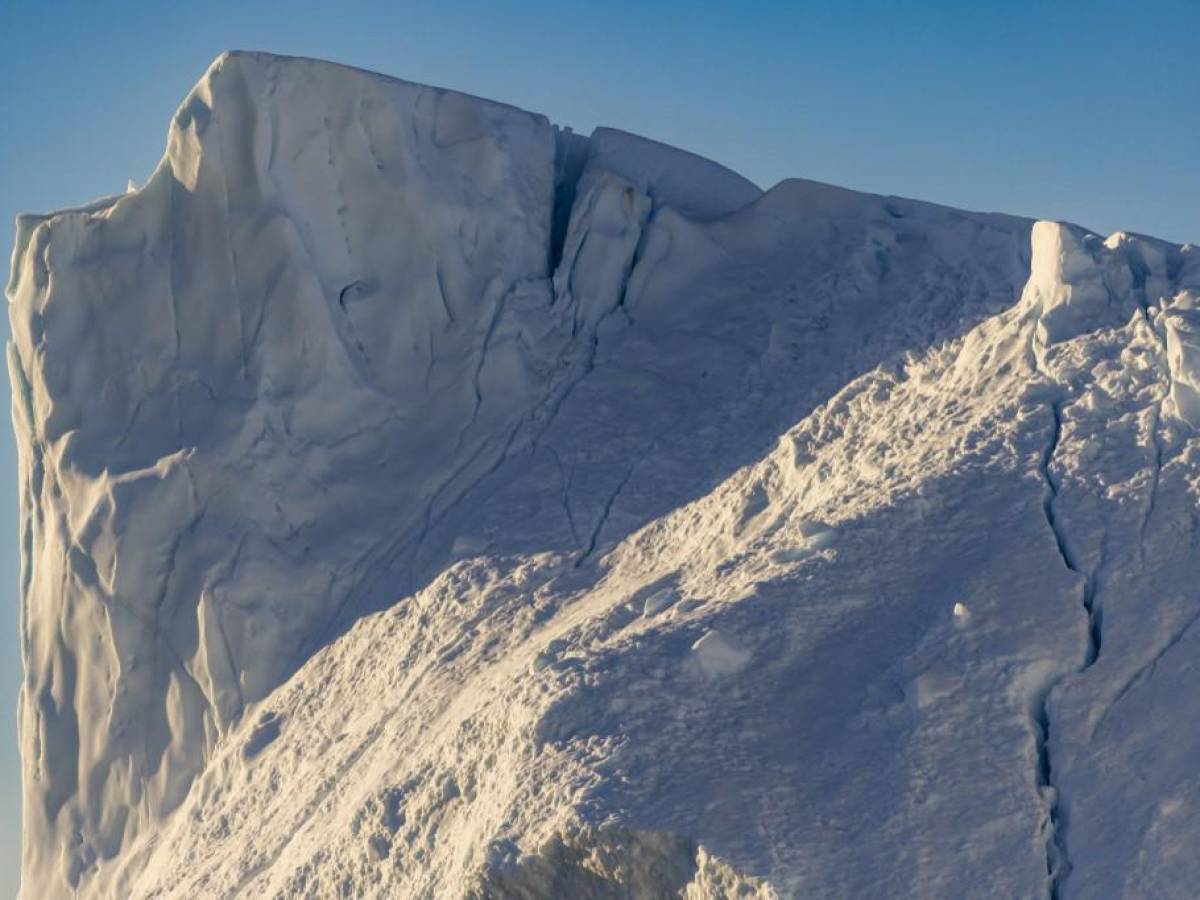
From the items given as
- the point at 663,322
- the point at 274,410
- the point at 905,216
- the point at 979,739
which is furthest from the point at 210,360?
the point at 979,739

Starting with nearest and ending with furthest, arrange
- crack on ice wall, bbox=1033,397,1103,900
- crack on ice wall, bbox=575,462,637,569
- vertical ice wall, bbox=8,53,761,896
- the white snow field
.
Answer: crack on ice wall, bbox=1033,397,1103,900 → the white snow field → crack on ice wall, bbox=575,462,637,569 → vertical ice wall, bbox=8,53,761,896

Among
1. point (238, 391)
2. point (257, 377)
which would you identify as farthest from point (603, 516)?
point (238, 391)

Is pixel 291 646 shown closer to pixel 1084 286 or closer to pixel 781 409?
pixel 781 409

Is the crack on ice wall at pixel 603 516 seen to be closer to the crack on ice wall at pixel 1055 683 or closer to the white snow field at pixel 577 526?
the white snow field at pixel 577 526

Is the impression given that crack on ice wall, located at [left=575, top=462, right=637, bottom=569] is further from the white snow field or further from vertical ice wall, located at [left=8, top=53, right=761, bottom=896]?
vertical ice wall, located at [left=8, top=53, right=761, bottom=896]

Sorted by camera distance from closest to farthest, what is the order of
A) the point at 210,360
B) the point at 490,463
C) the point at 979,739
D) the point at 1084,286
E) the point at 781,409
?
the point at 979,739 → the point at 1084,286 → the point at 781,409 → the point at 490,463 → the point at 210,360

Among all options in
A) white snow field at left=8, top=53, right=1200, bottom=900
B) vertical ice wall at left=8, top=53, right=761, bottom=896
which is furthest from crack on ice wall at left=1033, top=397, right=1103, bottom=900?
vertical ice wall at left=8, top=53, right=761, bottom=896

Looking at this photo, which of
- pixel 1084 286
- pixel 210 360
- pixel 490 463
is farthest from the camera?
pixel 210 360

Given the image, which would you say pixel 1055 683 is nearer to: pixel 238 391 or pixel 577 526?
pixel 577 526
